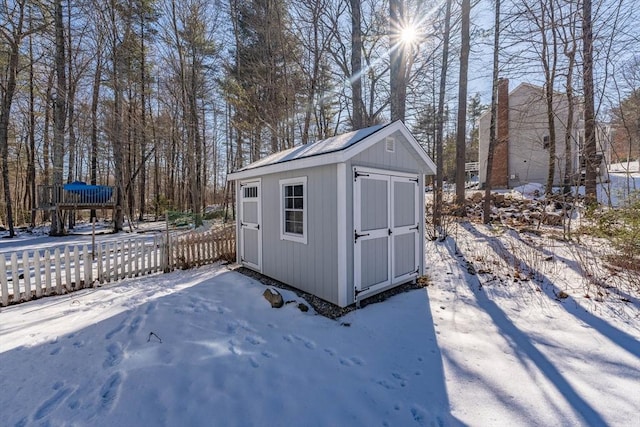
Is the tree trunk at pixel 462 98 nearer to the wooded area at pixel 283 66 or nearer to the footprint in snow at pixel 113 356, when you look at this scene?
the wooded area at pixel 283 66

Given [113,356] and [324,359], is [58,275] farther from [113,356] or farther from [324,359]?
[324,359]

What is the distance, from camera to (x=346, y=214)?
404cm

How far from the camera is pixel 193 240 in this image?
6.66 m

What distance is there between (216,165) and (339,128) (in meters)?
13.5

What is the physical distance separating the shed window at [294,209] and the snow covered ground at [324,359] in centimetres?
105

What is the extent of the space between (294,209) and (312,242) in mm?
725

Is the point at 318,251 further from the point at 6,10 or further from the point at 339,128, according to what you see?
the point at 6,10

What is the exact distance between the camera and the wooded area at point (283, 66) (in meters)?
6.88

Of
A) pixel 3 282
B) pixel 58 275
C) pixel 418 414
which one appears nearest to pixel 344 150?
pixel 418 414

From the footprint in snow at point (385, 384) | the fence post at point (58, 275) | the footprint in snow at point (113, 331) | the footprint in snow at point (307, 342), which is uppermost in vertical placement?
the fence post at point (58, 275)

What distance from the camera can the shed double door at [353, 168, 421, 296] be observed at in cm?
427

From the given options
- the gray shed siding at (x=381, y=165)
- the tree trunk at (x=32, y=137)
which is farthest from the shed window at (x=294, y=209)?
the tree trunk at (x=32, y=137)

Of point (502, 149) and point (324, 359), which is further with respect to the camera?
point (502, 149)

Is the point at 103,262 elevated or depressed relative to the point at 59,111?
depressed
